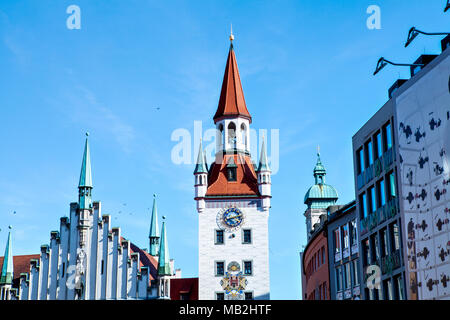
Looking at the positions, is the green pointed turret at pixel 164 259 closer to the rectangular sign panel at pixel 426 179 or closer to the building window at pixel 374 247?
the building window at pixel 374 247

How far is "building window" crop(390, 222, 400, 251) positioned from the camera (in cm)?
3581

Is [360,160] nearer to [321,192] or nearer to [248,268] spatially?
[248,268]

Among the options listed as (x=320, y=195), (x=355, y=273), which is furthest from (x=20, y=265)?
(x=355, y=273)

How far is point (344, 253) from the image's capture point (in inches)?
1946

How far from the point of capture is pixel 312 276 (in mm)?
62969

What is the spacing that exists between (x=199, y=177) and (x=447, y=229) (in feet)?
163

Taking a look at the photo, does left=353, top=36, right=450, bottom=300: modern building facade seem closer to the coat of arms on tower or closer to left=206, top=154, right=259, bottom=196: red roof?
the coat of arms on tower

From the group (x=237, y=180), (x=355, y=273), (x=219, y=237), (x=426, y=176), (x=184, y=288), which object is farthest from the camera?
(x=184, y=288)

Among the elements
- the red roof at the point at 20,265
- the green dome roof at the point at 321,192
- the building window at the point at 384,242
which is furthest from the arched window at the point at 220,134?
the building window at the point at 384,242

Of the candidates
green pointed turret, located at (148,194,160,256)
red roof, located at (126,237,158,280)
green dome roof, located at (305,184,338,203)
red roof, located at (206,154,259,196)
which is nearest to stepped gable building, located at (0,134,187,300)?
red roof, located at (126,237,158,280)

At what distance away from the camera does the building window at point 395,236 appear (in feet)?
117

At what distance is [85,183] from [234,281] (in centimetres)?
1814

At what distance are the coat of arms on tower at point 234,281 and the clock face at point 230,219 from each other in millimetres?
3816
